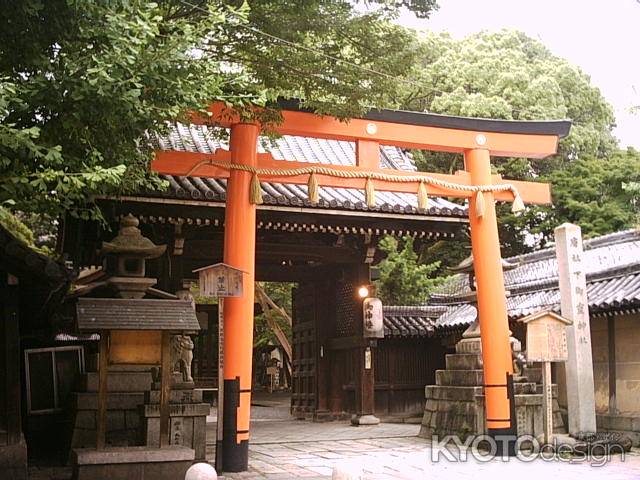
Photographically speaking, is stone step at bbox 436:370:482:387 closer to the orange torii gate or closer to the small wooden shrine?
the orange torii gate

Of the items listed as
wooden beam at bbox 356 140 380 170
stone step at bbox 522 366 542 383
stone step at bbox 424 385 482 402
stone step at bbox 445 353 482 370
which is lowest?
stone step at bbox 424 385 482 402

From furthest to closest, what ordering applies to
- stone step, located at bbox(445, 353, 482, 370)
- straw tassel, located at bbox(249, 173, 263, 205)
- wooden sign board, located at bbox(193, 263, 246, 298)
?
stone step, located at bbox(445, 353, 482, 370) → straw tassel, located at bbox(249, 173, 263, 205) → wooden sign board, located at bbox(193, 263, 246, 298)

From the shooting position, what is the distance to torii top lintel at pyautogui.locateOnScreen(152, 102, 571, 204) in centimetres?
964

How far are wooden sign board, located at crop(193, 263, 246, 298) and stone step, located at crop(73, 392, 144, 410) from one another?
1.91m

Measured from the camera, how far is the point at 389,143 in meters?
11.0

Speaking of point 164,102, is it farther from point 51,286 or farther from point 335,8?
point 51,286

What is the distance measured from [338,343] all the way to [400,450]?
5125 millimetres

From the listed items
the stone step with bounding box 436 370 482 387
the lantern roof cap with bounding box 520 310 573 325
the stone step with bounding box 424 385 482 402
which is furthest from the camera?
the stone step with bounding box 436 370 482 387

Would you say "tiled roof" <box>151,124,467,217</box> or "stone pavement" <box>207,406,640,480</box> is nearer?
"stone pavement" <box>207,406,640,480</box>

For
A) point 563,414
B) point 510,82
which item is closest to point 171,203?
point 563,414

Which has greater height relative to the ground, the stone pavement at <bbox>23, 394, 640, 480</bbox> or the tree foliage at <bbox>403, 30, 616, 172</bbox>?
the tree foliage at <bbox>403, 30, 616, 172</bbox>

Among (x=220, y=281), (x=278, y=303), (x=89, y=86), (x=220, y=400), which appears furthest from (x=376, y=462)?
(x=278, y=303)

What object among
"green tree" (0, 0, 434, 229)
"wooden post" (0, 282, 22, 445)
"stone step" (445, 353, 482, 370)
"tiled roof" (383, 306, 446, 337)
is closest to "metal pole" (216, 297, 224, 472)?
"green tree" (0, 0, 434, 229)

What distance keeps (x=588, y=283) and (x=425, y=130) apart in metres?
5.24
